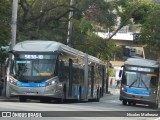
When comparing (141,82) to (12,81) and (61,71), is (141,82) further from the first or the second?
(12,81)

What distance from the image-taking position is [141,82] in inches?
1313

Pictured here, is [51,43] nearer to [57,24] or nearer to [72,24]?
[57,24]

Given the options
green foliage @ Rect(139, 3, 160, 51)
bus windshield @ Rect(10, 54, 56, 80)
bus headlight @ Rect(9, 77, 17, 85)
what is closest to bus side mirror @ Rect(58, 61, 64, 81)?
bus windshield @ Rect(10, 54, 56, 80)

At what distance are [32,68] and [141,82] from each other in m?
9.49

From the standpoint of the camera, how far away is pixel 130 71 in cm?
3350

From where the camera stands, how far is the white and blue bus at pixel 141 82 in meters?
33.3

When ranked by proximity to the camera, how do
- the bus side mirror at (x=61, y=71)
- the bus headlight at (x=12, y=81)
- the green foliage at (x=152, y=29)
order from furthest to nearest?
the green foliage at (x=152, y=29) < the bus side mirror at (x=61, y=71) < the bus headlight at (x=12, y=81)

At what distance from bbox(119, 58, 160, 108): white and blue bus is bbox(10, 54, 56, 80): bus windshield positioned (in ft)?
27.1

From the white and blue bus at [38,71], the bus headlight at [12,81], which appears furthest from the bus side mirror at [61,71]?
the bus headlight at [12,81]

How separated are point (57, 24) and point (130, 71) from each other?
1070cm

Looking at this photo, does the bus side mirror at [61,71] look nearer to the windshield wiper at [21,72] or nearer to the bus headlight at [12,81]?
the windshield wiper at [21,72]

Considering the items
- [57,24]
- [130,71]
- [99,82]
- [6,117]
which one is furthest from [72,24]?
[6,117]

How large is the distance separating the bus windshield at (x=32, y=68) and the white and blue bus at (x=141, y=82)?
826cm

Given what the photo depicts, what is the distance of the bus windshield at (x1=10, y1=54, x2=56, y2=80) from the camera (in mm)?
26406
